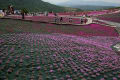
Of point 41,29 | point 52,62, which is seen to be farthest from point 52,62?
point 41,29

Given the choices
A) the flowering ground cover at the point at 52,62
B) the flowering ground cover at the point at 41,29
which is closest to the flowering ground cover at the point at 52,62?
the flowering ground cover at the point at 52,62

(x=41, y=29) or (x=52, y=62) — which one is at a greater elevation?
(x=41, y=29)

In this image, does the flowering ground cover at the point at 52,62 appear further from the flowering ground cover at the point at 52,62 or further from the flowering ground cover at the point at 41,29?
the flowering ground cover at the point at 41,29

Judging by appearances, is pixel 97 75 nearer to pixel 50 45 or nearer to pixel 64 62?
pixel 64 62

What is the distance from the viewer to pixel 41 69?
10648 mm

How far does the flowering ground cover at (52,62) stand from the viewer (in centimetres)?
996

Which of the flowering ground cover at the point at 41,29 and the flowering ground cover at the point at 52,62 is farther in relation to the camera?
the flowering ground cover at the point at 41,29

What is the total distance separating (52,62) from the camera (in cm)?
1191

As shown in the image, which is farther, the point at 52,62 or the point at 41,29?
the point at 41,29

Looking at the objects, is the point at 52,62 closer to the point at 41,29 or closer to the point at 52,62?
the point at 52,62

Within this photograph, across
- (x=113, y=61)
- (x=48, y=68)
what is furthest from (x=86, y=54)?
(x=48, y=68)

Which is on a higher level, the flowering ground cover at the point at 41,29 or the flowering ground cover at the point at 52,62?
the flowering ground cover at the point at 41,29

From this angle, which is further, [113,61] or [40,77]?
[113,61]

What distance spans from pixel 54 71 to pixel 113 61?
5508 millimetres
